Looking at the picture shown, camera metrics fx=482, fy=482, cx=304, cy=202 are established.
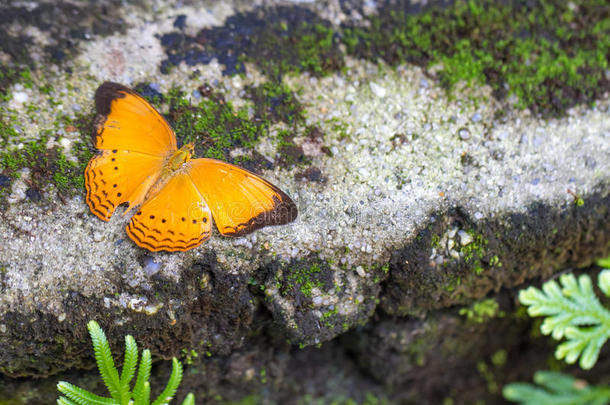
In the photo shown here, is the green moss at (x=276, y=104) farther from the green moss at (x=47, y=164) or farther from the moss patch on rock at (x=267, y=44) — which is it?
the green moss at (x=47, y=164)

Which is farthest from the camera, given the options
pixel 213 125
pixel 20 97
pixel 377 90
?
pixel 377 90

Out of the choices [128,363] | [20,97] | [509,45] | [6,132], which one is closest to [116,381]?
[128,363]

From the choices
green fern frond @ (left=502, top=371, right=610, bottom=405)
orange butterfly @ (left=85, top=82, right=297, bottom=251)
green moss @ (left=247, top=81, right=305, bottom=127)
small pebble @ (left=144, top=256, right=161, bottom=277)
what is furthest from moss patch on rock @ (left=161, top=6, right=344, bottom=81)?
green fern frond @ (left=502, top=371, right=610, bottom=405)

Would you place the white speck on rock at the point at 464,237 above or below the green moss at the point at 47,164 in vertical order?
above

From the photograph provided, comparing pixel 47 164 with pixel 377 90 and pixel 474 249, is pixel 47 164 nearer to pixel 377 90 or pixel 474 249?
pixel 377 90

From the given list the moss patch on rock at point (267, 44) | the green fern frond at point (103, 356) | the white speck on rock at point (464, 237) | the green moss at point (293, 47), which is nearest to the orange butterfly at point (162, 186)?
the green fern frond at point (103, 356)
